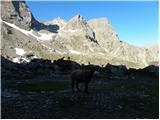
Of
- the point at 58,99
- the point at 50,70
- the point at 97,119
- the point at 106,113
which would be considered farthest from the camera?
the point at 50,70

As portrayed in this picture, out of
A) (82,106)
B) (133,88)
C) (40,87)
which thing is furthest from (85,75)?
(40,87)

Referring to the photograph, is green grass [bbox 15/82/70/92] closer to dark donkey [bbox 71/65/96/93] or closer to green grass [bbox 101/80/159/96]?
green grass [bbox 101/80/159/96]

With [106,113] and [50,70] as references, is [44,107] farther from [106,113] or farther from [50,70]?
[50,70]

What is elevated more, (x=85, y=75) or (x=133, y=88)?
(x=85, y=75)

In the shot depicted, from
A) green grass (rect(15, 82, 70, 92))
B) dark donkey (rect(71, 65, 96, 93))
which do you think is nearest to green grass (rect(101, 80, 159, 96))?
dark donkey (rect(71, 65, 96, 93))

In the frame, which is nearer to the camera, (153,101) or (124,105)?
(124,105)

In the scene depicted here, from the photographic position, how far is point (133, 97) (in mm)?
36688

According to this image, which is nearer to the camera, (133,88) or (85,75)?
(85,75)

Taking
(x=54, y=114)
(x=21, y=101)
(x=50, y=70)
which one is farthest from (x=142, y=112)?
(x=50, y=70)

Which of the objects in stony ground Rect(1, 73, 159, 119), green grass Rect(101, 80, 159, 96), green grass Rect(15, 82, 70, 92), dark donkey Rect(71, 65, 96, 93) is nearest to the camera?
stony ground Rect(1, 73, 159, 119)

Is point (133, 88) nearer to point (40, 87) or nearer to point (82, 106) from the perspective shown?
point (40, 87)

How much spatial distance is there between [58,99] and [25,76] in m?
42.1

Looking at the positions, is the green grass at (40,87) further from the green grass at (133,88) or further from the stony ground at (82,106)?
the stony ground at (82,106)

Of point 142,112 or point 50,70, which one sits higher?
point 50,70
